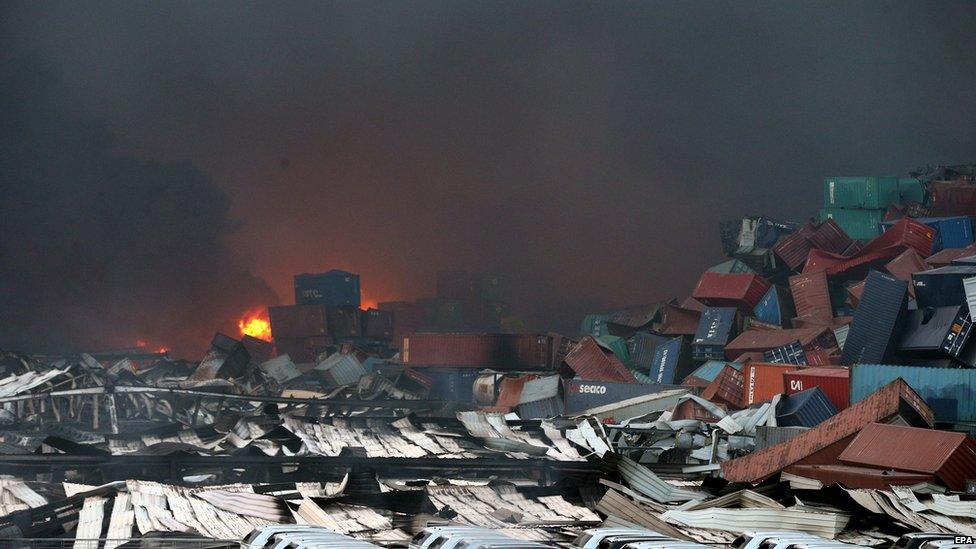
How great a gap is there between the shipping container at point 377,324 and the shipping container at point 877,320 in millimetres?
45248

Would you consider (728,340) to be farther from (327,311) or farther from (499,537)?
(499,537)

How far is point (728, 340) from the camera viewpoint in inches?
2749

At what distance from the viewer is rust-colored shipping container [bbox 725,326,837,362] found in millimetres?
63844

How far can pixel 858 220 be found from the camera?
279 feet

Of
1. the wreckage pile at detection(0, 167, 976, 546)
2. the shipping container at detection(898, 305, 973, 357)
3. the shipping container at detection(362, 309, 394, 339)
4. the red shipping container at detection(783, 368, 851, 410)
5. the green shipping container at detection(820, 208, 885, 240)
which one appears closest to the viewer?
the wreckage pile at detection(0, 167, 976, 546)

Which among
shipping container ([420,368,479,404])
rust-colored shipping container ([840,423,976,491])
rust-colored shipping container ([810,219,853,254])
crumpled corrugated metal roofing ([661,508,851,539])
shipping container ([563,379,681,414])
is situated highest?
rust-colored shipping container ([810,219,853,254])

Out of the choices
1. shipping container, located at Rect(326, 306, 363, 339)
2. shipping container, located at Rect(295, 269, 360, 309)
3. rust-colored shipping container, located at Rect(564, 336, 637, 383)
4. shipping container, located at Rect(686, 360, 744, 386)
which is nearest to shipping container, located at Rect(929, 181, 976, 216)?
shipping container, located at Rect(686, 360, 744, 386)

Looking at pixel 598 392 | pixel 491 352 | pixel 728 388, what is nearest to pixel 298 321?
pixel 491 352

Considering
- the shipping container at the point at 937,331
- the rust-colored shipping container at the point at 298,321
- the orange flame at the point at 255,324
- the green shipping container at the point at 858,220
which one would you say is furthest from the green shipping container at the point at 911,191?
the orange flame at the point at 255,324

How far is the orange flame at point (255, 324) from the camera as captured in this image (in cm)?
11675

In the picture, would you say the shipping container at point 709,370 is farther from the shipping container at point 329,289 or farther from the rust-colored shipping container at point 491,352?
the shipping container at point 329,289

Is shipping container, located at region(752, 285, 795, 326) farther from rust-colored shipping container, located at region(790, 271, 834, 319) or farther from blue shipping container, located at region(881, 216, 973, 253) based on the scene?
blue shipping container, located at region(881, 216, 973, 253)

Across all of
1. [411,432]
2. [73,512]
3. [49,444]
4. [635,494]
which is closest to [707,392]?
[411,432]

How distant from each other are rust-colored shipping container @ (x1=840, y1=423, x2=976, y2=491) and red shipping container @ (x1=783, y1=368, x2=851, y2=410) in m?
11.0
